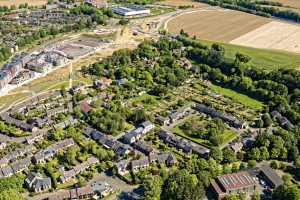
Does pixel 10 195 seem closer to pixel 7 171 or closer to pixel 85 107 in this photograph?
pixel 7 171

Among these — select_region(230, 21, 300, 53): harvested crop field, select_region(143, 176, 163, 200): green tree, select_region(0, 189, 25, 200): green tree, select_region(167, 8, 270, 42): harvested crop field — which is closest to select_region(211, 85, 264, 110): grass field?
select_region(230, 21, 300, 53): harvested crop field

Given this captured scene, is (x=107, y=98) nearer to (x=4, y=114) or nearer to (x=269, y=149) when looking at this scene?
(x=4, y=114)

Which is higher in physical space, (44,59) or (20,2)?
(20,2)

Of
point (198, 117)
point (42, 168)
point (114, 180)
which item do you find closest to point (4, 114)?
point (42, 168)

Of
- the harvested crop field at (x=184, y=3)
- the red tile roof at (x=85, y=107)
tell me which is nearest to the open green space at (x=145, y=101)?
the red tile roof at (x=85, y=107)

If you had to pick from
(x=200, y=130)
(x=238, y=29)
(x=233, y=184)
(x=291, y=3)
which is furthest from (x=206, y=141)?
(x=291, y=3)

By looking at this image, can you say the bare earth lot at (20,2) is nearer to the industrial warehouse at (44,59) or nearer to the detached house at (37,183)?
the industrial warehouse at (44,59)

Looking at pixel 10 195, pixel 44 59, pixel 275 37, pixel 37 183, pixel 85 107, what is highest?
pixel 275 37
